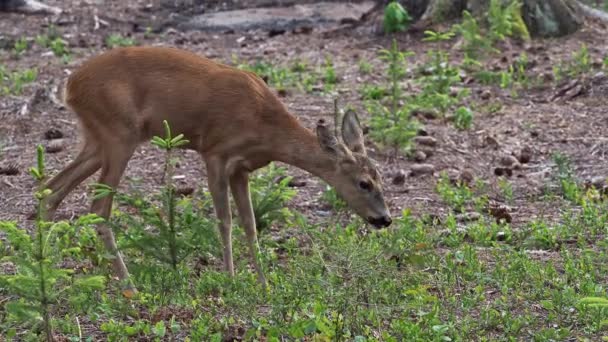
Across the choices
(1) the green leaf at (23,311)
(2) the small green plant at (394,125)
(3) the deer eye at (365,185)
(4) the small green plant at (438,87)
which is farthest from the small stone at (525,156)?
(1) the green leaf at (23,311)

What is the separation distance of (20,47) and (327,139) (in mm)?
6850

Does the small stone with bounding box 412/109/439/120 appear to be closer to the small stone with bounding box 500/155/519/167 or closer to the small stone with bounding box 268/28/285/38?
the small stone with bounding box 500/155/519/167

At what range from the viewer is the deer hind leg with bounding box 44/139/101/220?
7379 millimetres

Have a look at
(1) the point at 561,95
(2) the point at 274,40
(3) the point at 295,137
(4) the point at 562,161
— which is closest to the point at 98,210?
(3) the point at 295,137

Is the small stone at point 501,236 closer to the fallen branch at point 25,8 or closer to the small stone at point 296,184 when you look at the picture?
the small stone at point 296,184

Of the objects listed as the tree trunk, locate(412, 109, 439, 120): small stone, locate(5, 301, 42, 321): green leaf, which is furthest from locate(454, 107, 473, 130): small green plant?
locate(5, 301, 42, 321): green leaf

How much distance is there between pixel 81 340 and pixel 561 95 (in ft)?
21.8

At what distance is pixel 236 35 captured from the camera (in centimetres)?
1421

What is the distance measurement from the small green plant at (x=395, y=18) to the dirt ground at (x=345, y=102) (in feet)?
0.49

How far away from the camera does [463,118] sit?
10344 mm

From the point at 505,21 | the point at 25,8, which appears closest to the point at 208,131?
the point at 505,21

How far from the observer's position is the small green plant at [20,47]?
12989mm

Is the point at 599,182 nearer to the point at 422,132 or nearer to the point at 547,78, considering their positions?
the point at 422,132

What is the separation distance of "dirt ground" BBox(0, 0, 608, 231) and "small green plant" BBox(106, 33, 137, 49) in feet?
0.31
